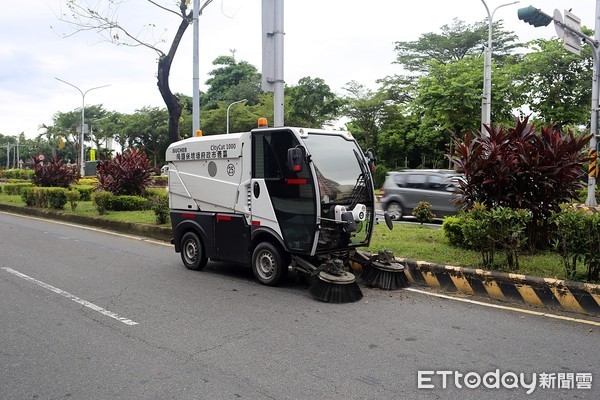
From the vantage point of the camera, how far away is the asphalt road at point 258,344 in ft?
12.0

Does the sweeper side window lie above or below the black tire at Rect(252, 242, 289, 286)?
above

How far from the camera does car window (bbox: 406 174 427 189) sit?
14.6m

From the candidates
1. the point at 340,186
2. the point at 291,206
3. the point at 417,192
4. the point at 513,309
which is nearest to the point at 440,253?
the point at 513,309

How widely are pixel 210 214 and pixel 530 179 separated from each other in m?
4.83

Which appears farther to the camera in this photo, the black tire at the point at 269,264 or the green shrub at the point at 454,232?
→ the green shrub at the point at 454,232

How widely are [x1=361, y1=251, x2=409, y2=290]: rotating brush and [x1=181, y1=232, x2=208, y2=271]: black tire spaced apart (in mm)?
2577

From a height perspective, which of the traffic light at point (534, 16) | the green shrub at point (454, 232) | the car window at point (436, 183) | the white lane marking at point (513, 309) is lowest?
the white lane marking at point (513, 309)

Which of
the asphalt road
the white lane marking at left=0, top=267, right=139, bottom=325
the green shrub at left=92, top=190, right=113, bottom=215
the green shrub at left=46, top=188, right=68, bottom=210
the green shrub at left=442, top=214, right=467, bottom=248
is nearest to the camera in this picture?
the asphalt road

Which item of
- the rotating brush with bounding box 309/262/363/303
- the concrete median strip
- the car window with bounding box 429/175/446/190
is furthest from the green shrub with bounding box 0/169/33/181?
the concrete median strip

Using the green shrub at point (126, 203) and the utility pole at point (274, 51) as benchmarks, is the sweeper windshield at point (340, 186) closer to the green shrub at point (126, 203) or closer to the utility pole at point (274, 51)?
the utility pole at point (274, 51)

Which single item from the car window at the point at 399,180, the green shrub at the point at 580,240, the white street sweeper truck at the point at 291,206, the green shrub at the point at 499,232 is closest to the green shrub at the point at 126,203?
the car window at the point at 399,180

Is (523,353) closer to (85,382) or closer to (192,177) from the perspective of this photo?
(85,382)

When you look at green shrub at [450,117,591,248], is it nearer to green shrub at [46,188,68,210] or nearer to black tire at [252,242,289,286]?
black tire at [252,242,289,286]

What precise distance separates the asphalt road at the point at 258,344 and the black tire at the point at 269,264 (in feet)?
0.47
